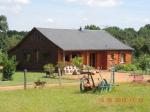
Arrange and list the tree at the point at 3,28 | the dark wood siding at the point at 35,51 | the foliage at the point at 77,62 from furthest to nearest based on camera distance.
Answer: the tree at the point at 3,28 → the dark wood siding at the point at 35,51 → the foliage at the point at 77,62

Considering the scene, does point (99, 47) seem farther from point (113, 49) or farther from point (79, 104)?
point (79, 104)

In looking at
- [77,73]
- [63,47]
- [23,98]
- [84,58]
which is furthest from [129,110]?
[84,58]

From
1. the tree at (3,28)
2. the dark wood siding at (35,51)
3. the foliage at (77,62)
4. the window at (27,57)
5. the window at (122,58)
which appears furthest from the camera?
the tree at (3,28)

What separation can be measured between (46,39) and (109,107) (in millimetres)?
32561

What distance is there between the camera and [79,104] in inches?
706

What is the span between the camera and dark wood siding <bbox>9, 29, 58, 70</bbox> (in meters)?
48.9

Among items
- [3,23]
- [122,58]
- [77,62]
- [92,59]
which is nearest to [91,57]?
[92,59]

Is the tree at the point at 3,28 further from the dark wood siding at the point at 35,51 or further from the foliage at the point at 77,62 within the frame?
the foliage at the point at 77,62

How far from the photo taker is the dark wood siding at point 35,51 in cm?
4888

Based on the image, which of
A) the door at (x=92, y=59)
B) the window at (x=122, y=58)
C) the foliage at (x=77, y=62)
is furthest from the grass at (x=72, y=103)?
the window at (x=122, y=58)

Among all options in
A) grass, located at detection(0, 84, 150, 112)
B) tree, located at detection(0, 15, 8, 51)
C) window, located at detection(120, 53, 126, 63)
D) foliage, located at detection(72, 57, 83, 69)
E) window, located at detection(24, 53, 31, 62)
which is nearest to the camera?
grass, located at detection(0, 84, 150, 112)

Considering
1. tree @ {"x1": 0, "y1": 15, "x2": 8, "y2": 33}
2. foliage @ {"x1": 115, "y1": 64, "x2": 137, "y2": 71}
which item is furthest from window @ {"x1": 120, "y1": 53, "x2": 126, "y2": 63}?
tree @ {"x1": 0, "y1": 15, "x2": 8, "y2": 33}

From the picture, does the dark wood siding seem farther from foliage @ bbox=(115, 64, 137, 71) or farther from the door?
foliage @ bbox=(115, 64, 137, 71)

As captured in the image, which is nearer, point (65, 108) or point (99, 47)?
point (65, 108)
